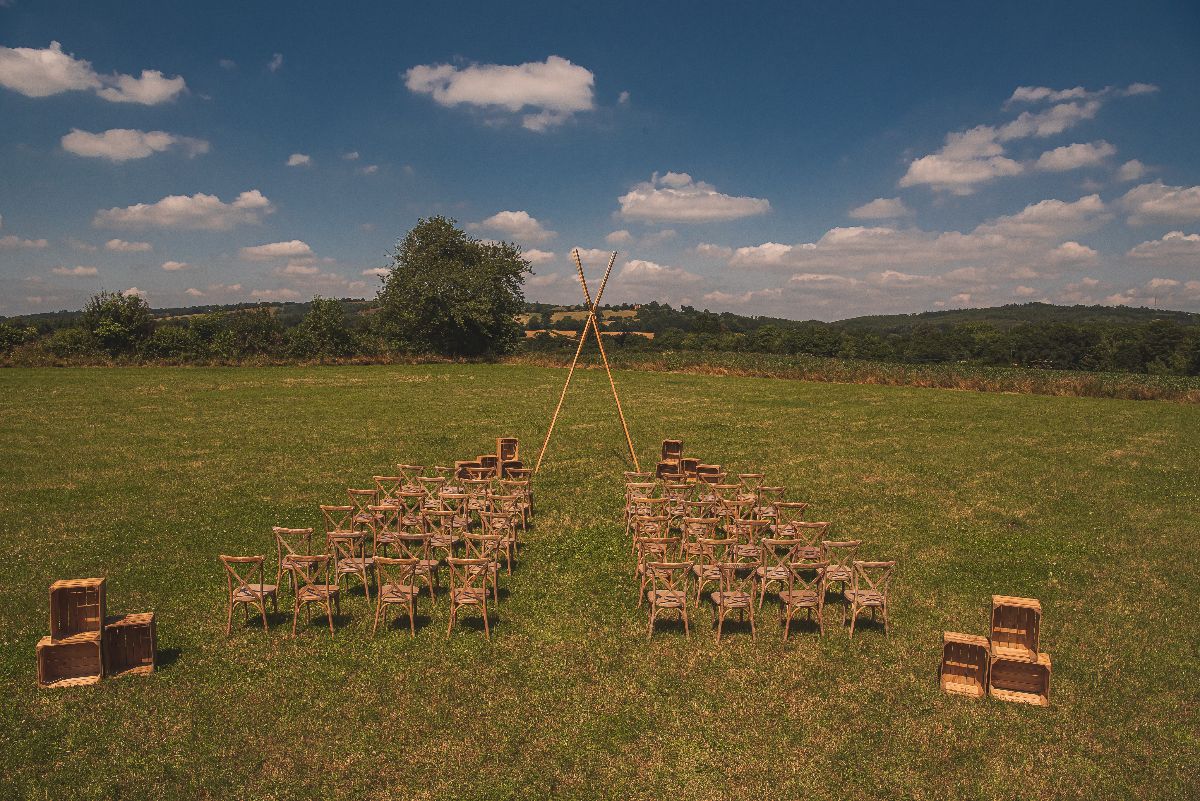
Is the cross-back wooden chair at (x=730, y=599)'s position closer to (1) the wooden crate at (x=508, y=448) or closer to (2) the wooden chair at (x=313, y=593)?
(2) the wooden chair at (x=313, y=593)

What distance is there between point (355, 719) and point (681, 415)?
2113 centimetres

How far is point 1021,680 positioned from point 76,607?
35.7 ft

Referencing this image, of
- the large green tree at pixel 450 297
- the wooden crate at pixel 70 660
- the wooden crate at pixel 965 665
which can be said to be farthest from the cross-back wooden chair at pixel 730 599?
the large green tree at pixel 450 297

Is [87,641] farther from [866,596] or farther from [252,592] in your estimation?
[866,596]

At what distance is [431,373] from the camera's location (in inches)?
1640

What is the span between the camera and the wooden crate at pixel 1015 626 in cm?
771

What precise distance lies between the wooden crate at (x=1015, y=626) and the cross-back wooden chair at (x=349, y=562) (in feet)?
27.1

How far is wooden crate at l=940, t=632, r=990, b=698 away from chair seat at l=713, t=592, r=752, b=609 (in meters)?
2.36

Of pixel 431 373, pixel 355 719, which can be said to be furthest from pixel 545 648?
pixel 431 373

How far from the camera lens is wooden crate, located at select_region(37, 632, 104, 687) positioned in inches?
296

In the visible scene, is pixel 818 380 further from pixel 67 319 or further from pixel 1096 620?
pixel 67 319

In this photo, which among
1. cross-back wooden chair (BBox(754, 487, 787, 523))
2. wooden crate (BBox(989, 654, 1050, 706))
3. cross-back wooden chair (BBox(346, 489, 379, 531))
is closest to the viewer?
wooden crate (BBox(989, 654, 1050, 706))

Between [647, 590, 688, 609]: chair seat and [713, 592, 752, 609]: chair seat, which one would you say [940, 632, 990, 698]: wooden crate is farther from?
[647, 590, 688, 609]: chair seat

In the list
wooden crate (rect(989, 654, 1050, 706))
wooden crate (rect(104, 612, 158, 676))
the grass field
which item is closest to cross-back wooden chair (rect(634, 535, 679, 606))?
the grass field
